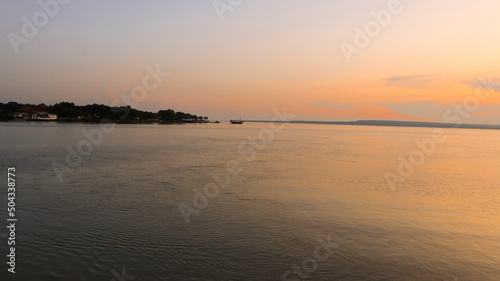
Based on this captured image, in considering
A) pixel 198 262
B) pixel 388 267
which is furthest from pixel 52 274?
pixel 388 267

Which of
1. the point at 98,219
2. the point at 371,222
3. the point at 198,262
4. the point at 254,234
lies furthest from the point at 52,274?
the point at 371,222

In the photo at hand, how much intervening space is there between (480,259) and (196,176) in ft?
58.0

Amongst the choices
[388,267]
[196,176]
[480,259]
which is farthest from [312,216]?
[196,176]

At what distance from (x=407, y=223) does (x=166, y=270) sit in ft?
34.0

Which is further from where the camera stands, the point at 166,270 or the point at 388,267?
the point at 388,267

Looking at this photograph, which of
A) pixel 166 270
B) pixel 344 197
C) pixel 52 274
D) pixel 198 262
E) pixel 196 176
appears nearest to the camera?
pixel 52 274

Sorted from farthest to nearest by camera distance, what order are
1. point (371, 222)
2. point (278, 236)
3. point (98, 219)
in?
1. point (371, 222)
2. point (98, 219)
3. point (278, 236)

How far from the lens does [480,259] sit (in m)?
10.3

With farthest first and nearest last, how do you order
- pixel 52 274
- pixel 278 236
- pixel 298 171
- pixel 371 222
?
pixel 298 171
pixel 371 222
pixel 278 236
pixel 52 274

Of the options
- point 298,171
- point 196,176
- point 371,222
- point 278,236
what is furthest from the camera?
point 298,171

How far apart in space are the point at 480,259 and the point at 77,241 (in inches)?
515

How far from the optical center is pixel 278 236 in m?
11.8

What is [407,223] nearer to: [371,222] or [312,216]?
[371,222]

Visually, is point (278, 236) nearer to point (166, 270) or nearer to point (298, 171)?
point (166, 270)
